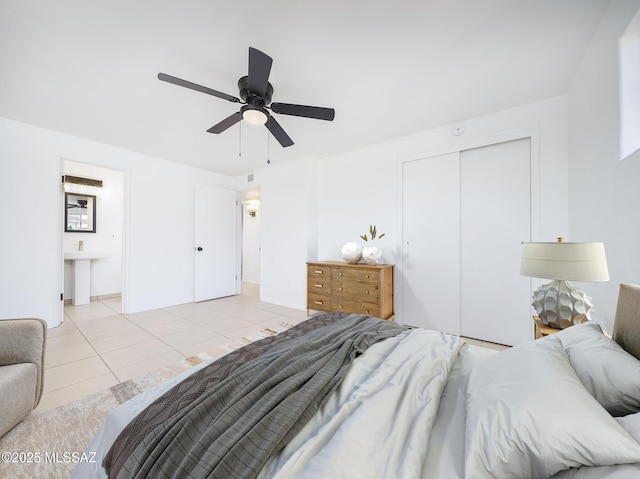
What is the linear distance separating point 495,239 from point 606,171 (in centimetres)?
119

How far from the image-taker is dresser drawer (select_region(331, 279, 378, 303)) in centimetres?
312

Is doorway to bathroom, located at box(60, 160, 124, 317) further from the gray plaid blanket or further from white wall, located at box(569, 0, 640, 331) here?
white wall, located at box(569, 0, 640, 331)

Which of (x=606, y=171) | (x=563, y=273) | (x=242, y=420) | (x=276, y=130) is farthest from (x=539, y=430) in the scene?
(x=276, y=130)

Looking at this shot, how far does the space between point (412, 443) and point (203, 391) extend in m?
0.76

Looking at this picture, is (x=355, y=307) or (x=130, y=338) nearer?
(x=130, y=338)

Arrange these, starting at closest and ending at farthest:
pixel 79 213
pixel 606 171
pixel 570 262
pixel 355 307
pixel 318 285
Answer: pixel 570 262 < pixel 606 171 < pixel 355 307 < pixel 318 285 < pixel 79 213

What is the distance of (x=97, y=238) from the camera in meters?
4.90

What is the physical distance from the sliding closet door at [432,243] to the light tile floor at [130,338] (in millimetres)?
492

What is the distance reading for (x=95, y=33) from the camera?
5.72 feet

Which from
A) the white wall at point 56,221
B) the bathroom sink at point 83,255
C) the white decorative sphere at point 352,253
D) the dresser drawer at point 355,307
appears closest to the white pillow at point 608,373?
the dresser drawer at point 355,307

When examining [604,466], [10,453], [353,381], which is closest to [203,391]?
[353,381]

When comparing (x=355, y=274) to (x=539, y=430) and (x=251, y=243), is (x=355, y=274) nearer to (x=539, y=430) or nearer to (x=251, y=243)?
(x=539, y=430)

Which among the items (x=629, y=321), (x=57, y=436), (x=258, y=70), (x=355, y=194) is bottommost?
(x=57, y=436)

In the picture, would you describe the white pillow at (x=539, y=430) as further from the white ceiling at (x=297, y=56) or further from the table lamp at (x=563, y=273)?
the white ceiling at (x=297, y=56)
